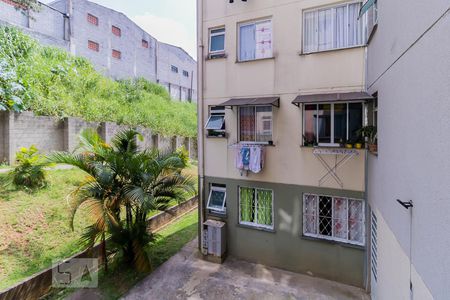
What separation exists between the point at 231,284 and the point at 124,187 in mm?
4509

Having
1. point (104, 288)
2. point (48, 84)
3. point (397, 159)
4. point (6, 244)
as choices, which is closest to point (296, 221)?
point (397, 159)

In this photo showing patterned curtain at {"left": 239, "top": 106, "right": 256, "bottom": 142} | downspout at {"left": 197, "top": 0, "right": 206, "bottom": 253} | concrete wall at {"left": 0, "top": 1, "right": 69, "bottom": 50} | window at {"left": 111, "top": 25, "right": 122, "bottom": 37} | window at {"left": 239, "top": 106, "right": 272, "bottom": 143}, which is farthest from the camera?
window at {"left": 111, "top": 25, "right": 122, "bottom": 37}

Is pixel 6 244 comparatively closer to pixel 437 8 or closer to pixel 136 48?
pixel 437 8

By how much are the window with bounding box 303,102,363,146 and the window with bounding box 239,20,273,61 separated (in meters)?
2.49

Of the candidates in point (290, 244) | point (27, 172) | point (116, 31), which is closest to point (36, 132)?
point (27, 172)

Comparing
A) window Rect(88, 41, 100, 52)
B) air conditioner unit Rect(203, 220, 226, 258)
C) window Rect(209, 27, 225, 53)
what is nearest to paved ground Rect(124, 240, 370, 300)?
air conditioner unit Rect(203, 220, 226, 258)

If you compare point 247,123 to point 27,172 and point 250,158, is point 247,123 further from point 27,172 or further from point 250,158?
point 27,172

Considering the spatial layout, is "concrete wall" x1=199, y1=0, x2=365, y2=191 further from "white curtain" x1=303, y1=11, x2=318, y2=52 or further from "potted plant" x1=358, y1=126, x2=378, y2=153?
"potted plant" x1=358, y1=126, x2=378, y2=153

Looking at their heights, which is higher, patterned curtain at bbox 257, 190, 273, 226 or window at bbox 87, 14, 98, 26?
window at bbox 87, 14, 98, 26

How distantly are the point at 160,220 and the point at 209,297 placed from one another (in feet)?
18.1

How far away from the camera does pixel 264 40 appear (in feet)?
28.0

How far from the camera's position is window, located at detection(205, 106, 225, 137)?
9.18 metres

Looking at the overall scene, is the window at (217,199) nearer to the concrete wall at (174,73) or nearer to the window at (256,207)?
the window at (256,207)

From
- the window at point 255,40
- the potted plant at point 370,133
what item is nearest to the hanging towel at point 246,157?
the window at point 255,40
